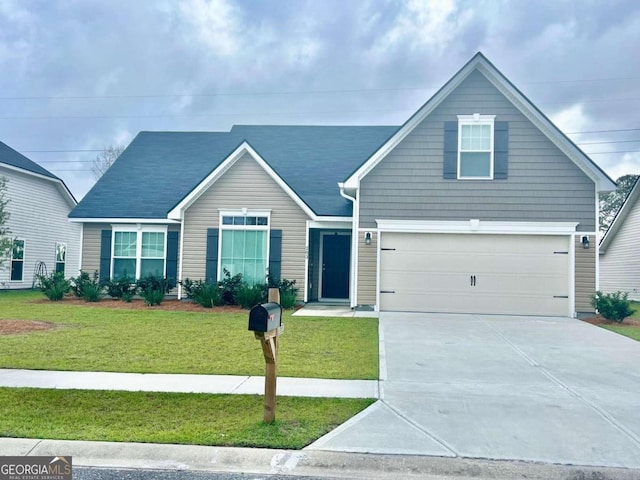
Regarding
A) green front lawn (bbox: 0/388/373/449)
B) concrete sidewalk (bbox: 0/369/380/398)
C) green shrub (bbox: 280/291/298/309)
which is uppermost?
green shrub (bbox: 280/291/298/309)

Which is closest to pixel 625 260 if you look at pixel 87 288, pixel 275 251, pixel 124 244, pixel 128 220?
pixel 275 251

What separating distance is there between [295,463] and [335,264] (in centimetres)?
1241

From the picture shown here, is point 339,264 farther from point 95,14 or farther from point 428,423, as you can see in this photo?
point 95,14

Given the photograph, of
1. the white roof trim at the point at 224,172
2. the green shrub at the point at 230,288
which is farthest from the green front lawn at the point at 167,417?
the white roof trim at the point at 224,172

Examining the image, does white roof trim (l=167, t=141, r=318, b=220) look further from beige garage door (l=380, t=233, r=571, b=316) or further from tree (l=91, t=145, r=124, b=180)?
tree (l=91, t=145, r=124, b=180)

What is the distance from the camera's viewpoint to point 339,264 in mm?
16359

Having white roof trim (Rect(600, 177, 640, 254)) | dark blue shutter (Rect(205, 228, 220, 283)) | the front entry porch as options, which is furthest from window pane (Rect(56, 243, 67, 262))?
white roof trim (Rect(600, 177, 640, 254))

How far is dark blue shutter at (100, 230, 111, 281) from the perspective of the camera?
16.3m

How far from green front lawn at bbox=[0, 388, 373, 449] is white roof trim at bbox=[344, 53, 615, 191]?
29.1ft

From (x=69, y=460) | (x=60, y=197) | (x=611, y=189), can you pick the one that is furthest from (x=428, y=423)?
(x=60, y=197)

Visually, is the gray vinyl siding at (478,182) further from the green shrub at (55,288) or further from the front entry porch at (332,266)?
the green shrub at (55,288)

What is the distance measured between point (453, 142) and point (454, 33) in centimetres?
745

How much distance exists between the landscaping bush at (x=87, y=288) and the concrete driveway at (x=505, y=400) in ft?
31.5

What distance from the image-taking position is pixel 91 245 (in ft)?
54.9
